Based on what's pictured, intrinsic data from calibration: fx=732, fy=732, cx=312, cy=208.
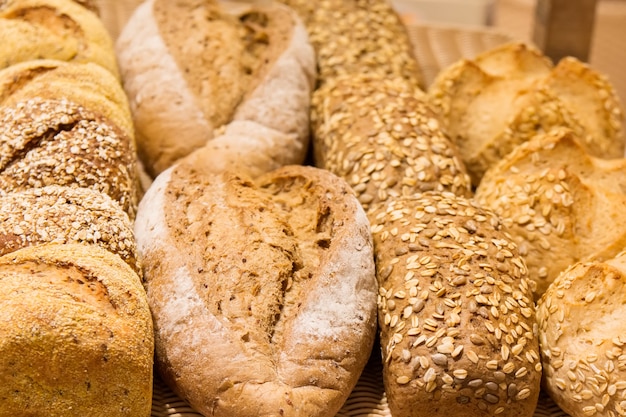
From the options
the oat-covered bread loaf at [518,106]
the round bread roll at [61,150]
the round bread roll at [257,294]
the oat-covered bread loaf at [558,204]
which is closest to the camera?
the round bread roll at [257,294]

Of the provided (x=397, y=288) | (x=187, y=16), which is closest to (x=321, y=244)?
(x=397, y=288)

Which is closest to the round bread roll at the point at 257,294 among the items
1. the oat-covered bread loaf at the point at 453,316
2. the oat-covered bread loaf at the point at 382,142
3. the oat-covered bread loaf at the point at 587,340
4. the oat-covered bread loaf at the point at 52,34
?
the oat-covered bread loaf at the point at 453,316

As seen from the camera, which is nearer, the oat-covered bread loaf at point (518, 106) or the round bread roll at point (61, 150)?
the round bread roll at point (61, 150)

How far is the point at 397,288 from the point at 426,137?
608 millimetres

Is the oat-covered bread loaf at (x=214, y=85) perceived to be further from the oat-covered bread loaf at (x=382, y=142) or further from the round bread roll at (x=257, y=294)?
the round bread roll at (x=257, y=294)

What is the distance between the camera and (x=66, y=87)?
200cm

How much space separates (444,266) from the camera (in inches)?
69.1

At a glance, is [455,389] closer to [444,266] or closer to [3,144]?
[444,266]

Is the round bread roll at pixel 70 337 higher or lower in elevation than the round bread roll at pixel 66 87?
lower

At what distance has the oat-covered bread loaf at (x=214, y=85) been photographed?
2238 millimetres

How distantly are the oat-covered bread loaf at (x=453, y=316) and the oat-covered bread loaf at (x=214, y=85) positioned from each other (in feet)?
1.84

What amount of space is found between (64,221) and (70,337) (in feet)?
1.15

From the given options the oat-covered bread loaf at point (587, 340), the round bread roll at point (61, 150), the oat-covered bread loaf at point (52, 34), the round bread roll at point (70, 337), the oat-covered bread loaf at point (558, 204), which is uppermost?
the oat-covered bread loaf at point (52, 34)

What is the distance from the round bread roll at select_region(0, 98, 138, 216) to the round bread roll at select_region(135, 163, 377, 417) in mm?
123
